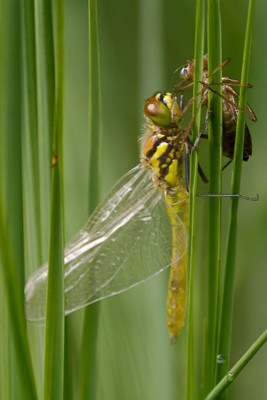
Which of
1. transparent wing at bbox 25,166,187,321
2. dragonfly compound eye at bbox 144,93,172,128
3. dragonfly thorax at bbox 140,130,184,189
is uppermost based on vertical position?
dragonfly compound eye at bbox 144,93,172,128

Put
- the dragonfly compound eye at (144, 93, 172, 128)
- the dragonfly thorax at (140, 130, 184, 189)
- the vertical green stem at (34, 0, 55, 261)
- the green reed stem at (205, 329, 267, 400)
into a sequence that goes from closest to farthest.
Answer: the green reed stem at (205, 329, 267, 400)
the vertical green stem at (34, 0, 55, 261)
the dragonfly compound eye at (144, 93, 172, 128)
the dragonfly thorax at (140, 130, 184, 189)

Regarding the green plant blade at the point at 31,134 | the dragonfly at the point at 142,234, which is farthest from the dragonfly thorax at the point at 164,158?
the green plant blade at the point at 31,134

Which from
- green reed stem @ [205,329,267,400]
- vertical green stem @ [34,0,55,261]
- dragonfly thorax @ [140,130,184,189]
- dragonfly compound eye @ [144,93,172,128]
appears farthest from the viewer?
dragonfly thorax @ [140,130,184,189]

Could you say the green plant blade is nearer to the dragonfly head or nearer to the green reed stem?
the dragonfly head

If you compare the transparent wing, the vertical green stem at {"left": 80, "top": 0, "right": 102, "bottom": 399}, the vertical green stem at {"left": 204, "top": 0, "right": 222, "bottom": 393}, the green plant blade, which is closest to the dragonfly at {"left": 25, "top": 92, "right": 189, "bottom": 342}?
the transparent wing

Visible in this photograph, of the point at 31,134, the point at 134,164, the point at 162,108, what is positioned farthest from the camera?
the point at 134,164

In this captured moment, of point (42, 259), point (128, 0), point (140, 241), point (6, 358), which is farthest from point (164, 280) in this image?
point (128, 0)

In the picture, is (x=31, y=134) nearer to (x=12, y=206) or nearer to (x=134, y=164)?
(x=12, y=206)

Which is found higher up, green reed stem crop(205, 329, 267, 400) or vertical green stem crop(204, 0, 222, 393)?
vertical green stem crop(204, 0, 222, 393)

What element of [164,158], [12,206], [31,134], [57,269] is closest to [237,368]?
[57,269]
